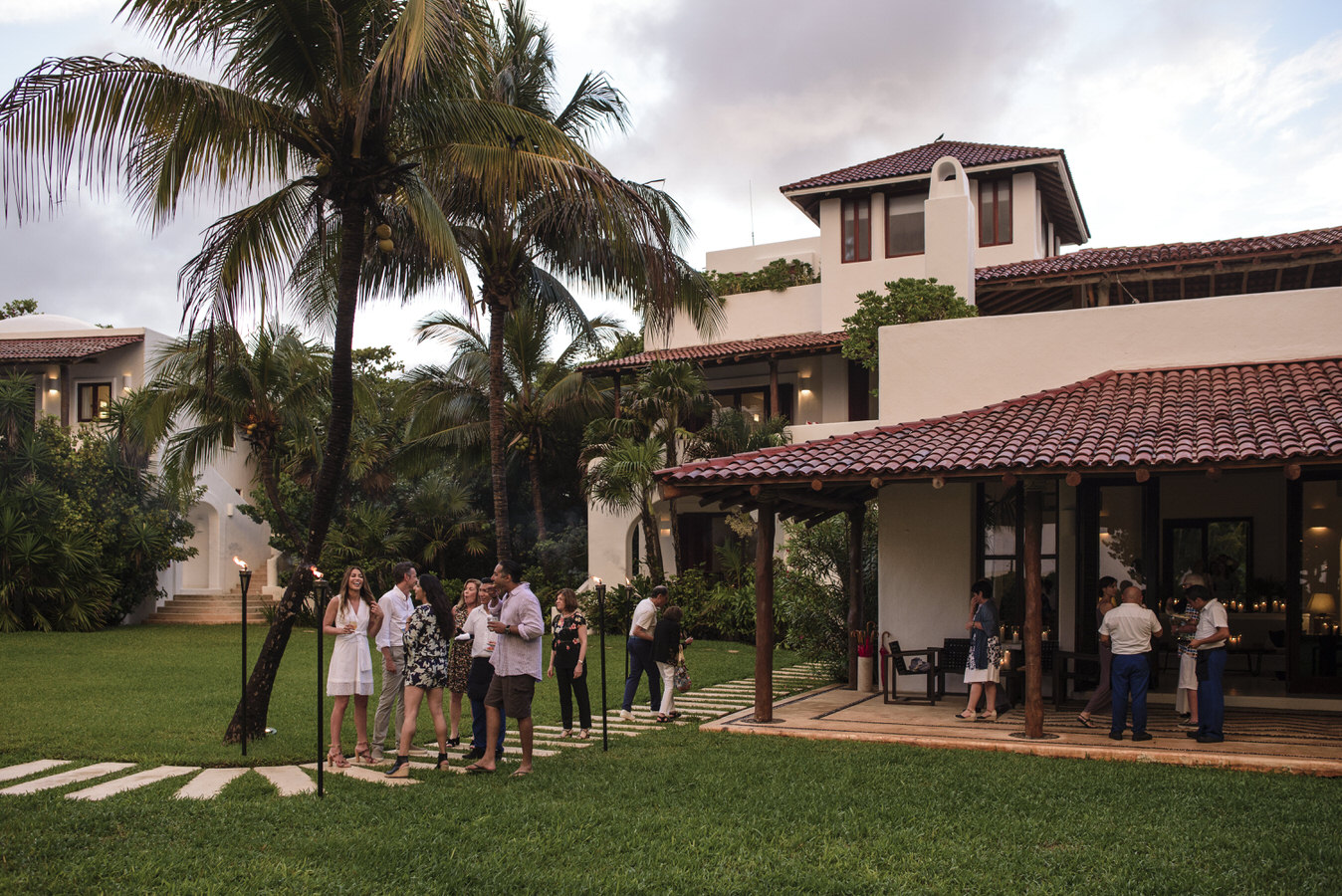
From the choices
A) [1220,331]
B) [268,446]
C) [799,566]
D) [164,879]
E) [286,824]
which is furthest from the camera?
[268,446]

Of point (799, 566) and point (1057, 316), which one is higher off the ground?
point (1057, 316)

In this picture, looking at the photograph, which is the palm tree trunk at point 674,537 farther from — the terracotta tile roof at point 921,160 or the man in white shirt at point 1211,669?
the man in white shirt at point 1211,669

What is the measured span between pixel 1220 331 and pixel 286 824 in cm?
1218

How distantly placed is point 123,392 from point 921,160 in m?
22.1

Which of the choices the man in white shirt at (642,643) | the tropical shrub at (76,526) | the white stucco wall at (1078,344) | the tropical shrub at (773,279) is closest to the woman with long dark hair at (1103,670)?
the white stucco wall at (1078,344)

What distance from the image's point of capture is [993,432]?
464 inches

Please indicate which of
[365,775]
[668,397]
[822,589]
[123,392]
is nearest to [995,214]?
[668,397]

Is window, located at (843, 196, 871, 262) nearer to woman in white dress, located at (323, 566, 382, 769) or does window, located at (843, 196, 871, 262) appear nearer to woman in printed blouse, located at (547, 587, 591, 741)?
woman in printed blouse, located at (547, 587, 591, 741)

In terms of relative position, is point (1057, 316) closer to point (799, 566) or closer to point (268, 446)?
point (799, 566)

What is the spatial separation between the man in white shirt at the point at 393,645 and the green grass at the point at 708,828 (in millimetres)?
858

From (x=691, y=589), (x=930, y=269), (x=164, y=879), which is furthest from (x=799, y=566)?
(x=164, y=879)

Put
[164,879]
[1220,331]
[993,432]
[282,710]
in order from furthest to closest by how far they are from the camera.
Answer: [1220,331], [282,710], [993,432], [164,879]

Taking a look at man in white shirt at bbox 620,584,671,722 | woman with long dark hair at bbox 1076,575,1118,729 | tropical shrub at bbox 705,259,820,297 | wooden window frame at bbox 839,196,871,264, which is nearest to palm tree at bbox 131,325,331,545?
man in white shirt at bbox 620,584,671,722

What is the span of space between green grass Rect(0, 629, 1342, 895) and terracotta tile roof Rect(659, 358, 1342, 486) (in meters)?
2.66
